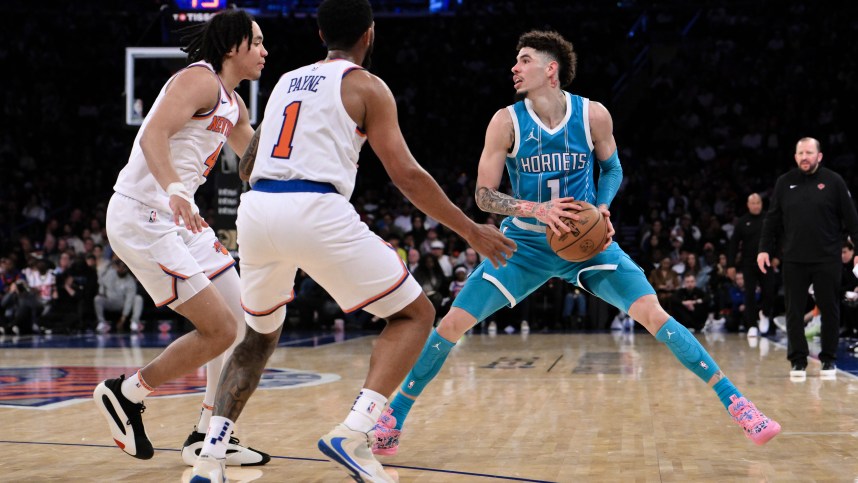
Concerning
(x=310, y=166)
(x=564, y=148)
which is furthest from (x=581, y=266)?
(x=310, y=166)

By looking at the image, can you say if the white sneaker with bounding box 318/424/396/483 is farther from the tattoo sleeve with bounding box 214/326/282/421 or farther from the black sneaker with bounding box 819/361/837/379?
the black sneaker with bounding box 819/361/837/379

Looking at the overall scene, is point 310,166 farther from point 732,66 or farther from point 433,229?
point 732,66

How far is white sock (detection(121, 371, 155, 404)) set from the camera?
4.32m

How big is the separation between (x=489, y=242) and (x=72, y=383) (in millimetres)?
5333

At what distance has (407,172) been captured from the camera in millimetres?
3652

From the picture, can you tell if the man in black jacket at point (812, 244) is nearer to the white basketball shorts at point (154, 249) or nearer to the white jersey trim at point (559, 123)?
the white jersey trim at point (559, 123)

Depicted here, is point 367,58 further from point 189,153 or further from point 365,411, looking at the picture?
point 365,411

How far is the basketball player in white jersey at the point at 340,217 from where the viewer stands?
3576 mm

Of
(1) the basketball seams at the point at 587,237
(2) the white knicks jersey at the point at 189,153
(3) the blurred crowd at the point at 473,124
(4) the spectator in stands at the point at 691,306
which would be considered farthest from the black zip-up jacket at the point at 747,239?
(2) the white knicks jersey at the point at 189,153

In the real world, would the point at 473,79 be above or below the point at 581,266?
above

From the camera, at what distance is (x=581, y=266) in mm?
A: 4840

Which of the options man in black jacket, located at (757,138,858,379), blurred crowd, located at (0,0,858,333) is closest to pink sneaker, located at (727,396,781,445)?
man in black jacket, located at (757,138,858,379)

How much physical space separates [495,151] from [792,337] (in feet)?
14.2

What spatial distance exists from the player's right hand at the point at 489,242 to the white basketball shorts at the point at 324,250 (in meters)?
0.29
